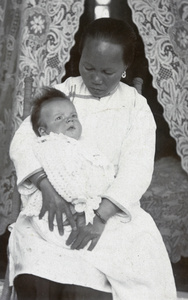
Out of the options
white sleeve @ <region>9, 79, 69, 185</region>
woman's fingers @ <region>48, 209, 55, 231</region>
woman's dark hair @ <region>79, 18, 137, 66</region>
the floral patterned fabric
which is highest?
woman's dark hair @ <region>79, 18, 137, 66</region>

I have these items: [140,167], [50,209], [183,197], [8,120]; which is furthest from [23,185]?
[183,197]

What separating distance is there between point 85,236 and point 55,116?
0.36 metres

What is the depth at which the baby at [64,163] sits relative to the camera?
5.17 feet

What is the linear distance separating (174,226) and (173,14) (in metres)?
0.91

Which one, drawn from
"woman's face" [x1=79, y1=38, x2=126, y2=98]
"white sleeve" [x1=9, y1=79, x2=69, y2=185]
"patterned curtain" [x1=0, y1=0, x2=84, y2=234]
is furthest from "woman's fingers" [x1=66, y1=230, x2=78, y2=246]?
"patterned curtain" [x1=0, y1=0, x2=84, y2=234]

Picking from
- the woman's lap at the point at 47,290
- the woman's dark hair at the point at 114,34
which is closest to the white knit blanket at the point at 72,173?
the woman's lap at the point at 47,290

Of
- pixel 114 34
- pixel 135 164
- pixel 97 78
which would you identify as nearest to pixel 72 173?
pixel 135 164

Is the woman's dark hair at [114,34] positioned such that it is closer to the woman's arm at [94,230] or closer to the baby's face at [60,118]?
the baby's face at [60,118]

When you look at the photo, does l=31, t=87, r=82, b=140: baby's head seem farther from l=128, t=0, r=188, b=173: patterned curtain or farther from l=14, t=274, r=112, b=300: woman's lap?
l=128, t=0, r=188, b=173: patterned curtain

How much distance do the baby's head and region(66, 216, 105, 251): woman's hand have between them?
0.28 metres

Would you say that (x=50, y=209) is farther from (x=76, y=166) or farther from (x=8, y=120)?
(x=8, y=120)

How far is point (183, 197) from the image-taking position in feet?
7.90

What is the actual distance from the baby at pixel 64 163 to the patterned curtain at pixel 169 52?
677 mm

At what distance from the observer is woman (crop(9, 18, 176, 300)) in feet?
5.06
